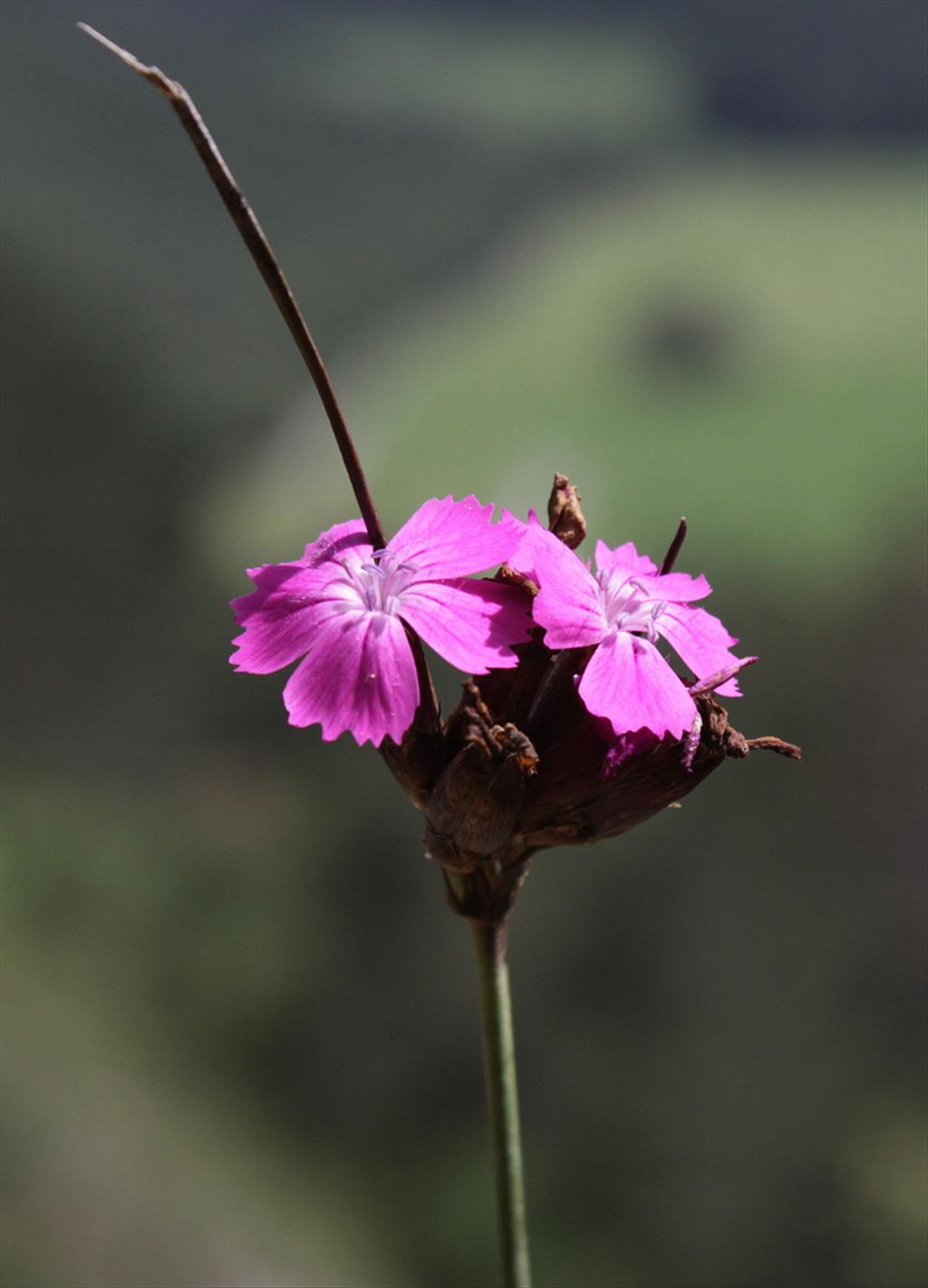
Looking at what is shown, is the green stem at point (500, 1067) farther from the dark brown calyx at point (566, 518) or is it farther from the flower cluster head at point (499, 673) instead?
the dark brown calyx at point (566, 518)

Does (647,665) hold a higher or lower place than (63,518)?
lower

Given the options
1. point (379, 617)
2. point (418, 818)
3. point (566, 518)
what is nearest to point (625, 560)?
point (566, 518)

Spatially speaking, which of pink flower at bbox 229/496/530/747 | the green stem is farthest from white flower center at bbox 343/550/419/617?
the green stem

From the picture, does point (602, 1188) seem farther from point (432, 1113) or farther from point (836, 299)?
point (836, 299)

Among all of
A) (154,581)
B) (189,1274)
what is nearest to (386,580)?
(189,1274)

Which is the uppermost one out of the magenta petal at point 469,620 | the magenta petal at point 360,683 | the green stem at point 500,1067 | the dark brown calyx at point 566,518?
the dark brown calyx at point 566,518

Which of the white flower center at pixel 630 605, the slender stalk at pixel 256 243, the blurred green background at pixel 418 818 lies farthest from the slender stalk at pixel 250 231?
the blurred green background at pixel 418 818

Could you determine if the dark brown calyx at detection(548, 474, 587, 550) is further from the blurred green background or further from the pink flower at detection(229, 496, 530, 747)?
the blurred green background
